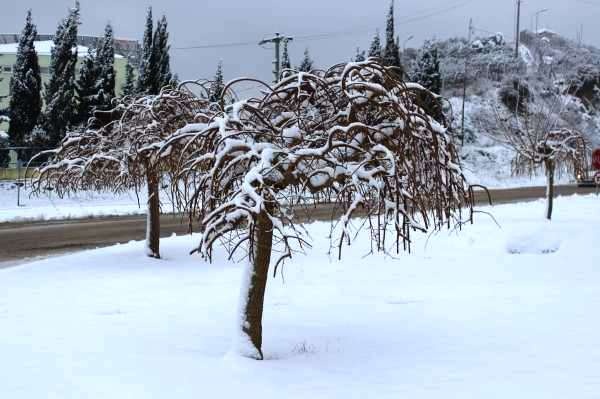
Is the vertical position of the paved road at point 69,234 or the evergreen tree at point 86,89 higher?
the evergreen tree at point 86,89

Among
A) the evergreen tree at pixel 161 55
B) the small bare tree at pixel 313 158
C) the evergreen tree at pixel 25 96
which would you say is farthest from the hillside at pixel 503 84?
the small bare tree at pixel 313 158

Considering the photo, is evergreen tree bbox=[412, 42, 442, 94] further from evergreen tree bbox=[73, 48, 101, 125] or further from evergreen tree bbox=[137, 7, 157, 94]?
evergreen tree bbox=[73, 48, 101, 125]

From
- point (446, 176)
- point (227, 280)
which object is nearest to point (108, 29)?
point (227, 280)

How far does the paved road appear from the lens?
1606 centimetres

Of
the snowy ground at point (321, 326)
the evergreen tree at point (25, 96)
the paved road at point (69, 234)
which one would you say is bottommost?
the paved road at point (69, 234)

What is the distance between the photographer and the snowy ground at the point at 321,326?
571 centimetres

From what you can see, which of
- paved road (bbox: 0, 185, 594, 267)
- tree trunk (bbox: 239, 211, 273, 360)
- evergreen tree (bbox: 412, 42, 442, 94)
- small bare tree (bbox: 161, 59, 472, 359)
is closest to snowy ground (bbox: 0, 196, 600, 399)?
tree trunk (bbox: 239, 211, 273, 360)

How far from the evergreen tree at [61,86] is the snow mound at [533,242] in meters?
26.5

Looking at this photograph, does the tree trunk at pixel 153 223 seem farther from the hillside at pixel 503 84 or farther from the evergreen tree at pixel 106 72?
the hillside at pixel 503 84

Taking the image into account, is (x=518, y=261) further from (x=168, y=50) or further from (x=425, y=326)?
(x=168, y=50)

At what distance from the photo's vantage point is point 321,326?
27.3ft

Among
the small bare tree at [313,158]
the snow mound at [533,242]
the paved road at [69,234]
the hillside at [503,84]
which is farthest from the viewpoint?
the hillside at [503,84]

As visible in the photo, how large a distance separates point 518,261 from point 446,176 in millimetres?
8292

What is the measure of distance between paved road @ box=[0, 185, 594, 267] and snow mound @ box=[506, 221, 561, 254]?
6.06 meters
